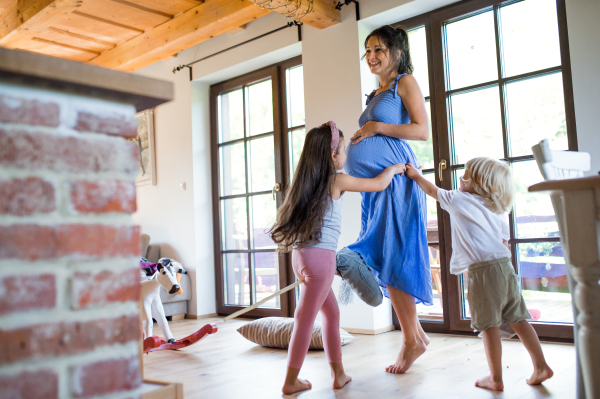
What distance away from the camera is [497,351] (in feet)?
5.82

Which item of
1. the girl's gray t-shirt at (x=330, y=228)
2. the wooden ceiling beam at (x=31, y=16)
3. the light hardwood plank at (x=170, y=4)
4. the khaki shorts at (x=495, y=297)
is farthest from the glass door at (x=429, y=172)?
the wooden ceiling beam at (x=31, y=16)

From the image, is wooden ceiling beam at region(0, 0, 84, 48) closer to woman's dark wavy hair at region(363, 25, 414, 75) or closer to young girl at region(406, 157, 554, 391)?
woman's dark wavy hair at region(363, 25, 414, 75)

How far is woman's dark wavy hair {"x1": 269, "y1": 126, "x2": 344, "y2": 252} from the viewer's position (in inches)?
73.2

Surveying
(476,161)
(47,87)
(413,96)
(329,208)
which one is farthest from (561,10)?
(47,87)

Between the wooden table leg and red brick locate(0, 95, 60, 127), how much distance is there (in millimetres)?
1078

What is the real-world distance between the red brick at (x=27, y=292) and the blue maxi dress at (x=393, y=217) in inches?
68.0

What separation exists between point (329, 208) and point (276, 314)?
2.36m

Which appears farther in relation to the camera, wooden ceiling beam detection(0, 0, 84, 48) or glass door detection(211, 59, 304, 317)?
glass door detection(211, 59, 304, 317)

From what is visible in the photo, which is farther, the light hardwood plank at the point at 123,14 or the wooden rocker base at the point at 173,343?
the light hardwood plank at the point at 123,14

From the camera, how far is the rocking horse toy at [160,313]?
9.33 ft

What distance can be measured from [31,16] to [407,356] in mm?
3454

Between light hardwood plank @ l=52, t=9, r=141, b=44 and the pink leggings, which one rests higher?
light hardwood plank @ l=52, t=9, r=141, b=44

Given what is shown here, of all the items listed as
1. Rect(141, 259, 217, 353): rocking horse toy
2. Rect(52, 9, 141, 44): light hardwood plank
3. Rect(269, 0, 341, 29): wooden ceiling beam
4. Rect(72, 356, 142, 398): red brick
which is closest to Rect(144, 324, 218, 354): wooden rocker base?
Rect(141, 259, 217, 353): rocking horse toy

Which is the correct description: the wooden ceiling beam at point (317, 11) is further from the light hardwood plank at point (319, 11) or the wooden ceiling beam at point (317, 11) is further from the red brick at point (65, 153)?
the red brick at point (65, 153)
